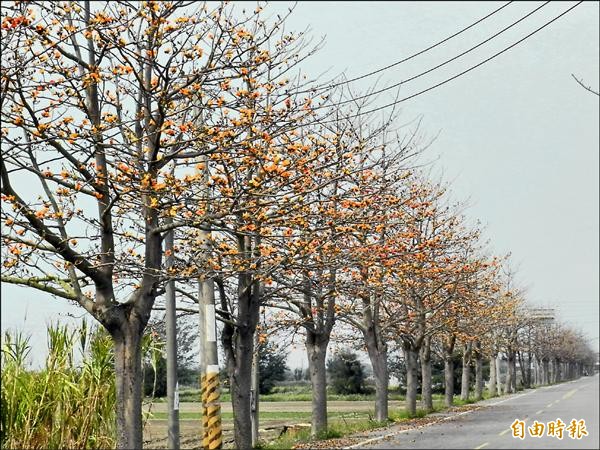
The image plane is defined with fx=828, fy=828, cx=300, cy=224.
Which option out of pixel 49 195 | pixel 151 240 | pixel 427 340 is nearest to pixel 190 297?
pixel 151 240

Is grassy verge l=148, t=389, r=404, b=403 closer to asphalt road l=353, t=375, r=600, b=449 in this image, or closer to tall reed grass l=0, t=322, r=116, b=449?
asphalt road l=353, t=375, r=600, b=449

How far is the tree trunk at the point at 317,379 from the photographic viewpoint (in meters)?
22.3

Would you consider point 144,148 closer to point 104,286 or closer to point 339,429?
point 104,286

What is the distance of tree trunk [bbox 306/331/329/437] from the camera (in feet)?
73.3

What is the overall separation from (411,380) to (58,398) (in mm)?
21180

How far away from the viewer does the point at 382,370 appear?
27953 mm

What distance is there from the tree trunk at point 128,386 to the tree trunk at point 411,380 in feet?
66.6

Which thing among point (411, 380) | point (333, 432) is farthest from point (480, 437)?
point (411, 380)

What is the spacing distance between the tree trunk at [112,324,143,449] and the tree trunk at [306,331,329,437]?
1104 cm

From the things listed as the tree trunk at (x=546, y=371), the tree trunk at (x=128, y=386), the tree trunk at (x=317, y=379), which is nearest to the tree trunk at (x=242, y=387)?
the tree trunk at (x=317, y=379)

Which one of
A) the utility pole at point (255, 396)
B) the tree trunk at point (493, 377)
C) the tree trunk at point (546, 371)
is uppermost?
the utility pole at point (255, 396)

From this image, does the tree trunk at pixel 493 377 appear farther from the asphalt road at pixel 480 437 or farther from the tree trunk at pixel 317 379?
the tree trunk at pixel 317 379

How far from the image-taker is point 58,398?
1253 cm

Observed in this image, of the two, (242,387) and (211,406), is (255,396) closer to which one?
(242,387)
